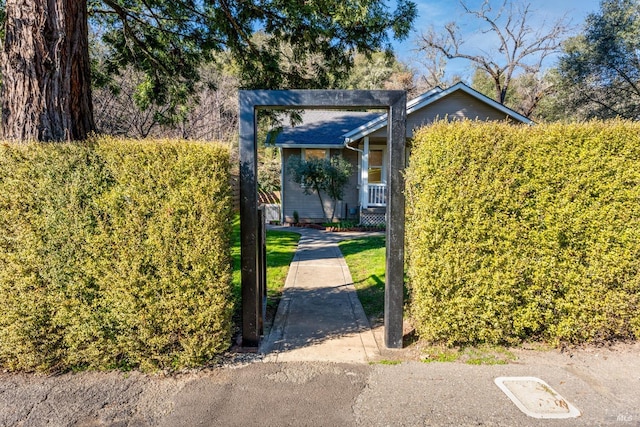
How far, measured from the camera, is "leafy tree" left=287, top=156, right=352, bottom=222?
13805 millimetres

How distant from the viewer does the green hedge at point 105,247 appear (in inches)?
125

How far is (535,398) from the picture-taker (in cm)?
296

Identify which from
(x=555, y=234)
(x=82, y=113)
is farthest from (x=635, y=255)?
(x=82, y=113)

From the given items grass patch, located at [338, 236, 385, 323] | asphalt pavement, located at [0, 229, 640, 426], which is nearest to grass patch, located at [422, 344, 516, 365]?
asphalt pavement, located at [0, 229, 640, 426]

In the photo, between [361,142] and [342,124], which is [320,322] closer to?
[361,142]

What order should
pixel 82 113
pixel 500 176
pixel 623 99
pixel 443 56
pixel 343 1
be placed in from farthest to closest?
pixel 443 56 < pixel 623 99 < pixel 343 1 < pixel 82 113 < pixel 500 176

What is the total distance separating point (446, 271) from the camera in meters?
3.54

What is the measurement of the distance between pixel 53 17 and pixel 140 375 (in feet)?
12.9

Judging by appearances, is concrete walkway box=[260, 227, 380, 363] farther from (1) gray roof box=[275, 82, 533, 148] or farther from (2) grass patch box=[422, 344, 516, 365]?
(1) gray roof box=[275, 82, 533, 148]

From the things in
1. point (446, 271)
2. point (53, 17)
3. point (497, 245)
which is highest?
point (53, 17)

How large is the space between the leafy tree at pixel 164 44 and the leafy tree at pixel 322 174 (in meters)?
5.18

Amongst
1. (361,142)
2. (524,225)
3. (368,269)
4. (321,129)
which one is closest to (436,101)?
(361,142)

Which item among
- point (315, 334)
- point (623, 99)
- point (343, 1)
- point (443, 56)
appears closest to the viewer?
point (315, 334)

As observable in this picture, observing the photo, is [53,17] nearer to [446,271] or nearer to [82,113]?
[82,113]
